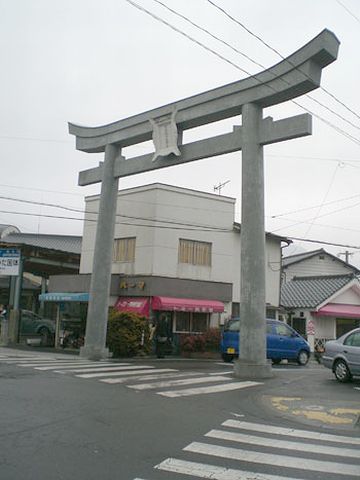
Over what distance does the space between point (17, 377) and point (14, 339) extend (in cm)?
1497

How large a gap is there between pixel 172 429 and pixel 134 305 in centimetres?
1614

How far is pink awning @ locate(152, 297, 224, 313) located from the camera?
76.0ft

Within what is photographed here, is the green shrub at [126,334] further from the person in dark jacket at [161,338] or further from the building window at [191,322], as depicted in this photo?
the building window at [191,322]

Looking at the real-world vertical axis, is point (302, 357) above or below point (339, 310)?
below

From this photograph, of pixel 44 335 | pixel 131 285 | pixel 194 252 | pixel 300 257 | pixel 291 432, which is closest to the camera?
pixel 291 432

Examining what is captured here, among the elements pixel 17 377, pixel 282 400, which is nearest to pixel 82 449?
pixel 282 400

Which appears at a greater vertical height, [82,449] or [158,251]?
[158,251]

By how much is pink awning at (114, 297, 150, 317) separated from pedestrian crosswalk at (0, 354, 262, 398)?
6.64m

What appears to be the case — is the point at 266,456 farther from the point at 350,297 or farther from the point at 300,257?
the point at 300,257

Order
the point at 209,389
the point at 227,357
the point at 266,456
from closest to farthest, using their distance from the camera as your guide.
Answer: the point at 266,456, the point at 209,389, the point at 227,357

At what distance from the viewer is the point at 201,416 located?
349 inches

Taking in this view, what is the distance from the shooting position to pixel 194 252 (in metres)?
25.5

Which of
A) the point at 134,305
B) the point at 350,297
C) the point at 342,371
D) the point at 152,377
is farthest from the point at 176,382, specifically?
the point at 350,297

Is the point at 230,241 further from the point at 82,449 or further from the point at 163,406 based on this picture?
the point at 82,449
